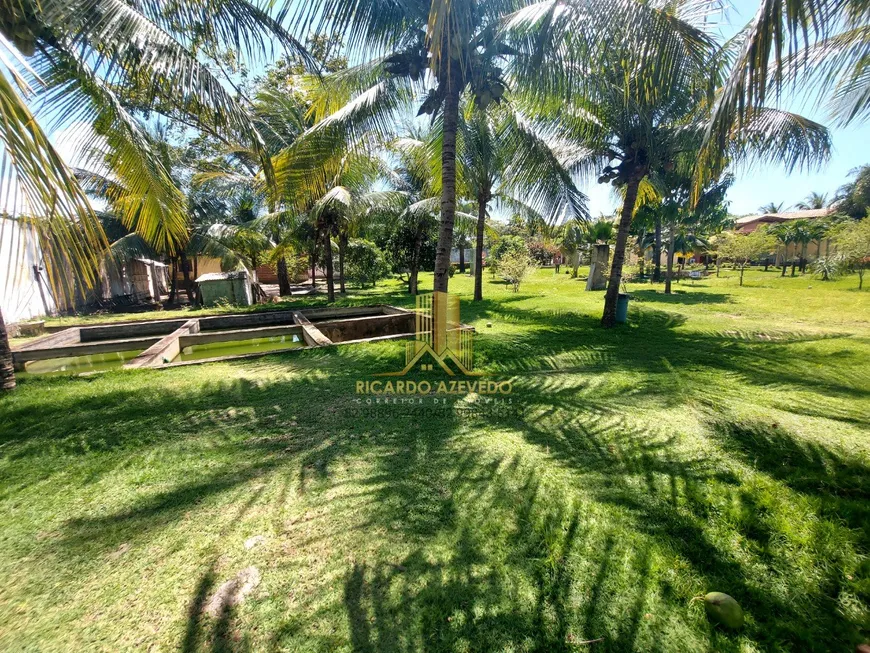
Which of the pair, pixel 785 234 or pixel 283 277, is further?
pixel 785 234

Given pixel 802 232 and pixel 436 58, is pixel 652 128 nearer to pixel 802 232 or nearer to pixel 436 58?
pixel 436 58

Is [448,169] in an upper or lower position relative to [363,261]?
upper

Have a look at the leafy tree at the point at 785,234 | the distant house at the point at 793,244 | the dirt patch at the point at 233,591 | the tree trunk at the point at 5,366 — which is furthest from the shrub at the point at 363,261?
the distant house at the point at 793,244

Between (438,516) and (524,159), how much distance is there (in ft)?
23.1

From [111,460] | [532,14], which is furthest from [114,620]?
[532,14]

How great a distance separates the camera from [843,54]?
441cm

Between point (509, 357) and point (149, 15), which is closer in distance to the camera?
point (149, 15)

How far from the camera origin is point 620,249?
8.20 metres

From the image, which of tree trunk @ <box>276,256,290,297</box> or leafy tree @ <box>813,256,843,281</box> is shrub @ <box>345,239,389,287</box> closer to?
tree trunk @ <box>276,256,290,297</box>

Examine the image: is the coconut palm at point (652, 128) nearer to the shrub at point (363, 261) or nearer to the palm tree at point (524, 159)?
the palm tree at point (524, 159)

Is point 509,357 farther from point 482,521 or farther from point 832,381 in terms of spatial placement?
point 832,381

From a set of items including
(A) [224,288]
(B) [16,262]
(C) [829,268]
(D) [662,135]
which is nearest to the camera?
(B) [16,262]

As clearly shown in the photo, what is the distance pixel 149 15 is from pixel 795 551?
8.11 meters

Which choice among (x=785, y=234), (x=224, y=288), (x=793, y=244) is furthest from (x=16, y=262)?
(x=793, y=244)
